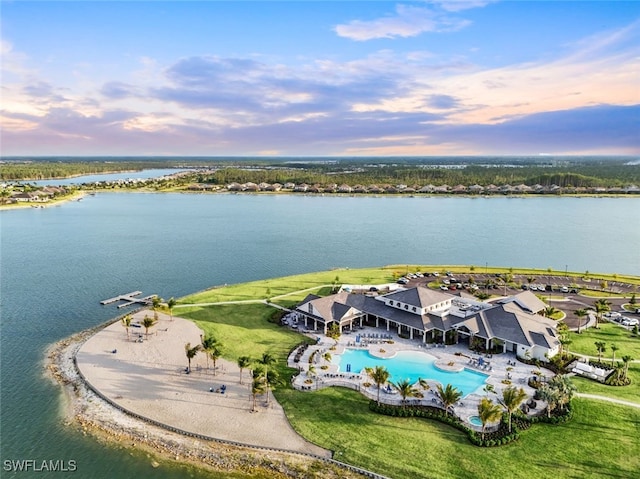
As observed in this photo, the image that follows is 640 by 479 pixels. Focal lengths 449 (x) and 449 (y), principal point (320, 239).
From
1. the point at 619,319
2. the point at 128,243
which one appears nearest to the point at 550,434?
the point at 619,319

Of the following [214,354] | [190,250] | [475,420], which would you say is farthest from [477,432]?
[190,250]

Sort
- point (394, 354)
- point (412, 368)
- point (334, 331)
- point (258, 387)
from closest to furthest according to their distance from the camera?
point (258, 387)
point (412, 368)
point (394, 354)
point (334, 331)

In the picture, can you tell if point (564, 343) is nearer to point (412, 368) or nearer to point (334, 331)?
point (412, 368)

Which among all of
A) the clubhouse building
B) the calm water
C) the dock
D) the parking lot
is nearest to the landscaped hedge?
the clubhouse building

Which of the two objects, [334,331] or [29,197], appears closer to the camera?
[334,331]

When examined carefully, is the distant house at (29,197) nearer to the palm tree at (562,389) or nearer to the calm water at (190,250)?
the calm water at (190,250)

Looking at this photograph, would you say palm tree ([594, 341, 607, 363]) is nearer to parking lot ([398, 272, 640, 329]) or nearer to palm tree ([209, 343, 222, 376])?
parking lot ([398, 272, 640, 329])
